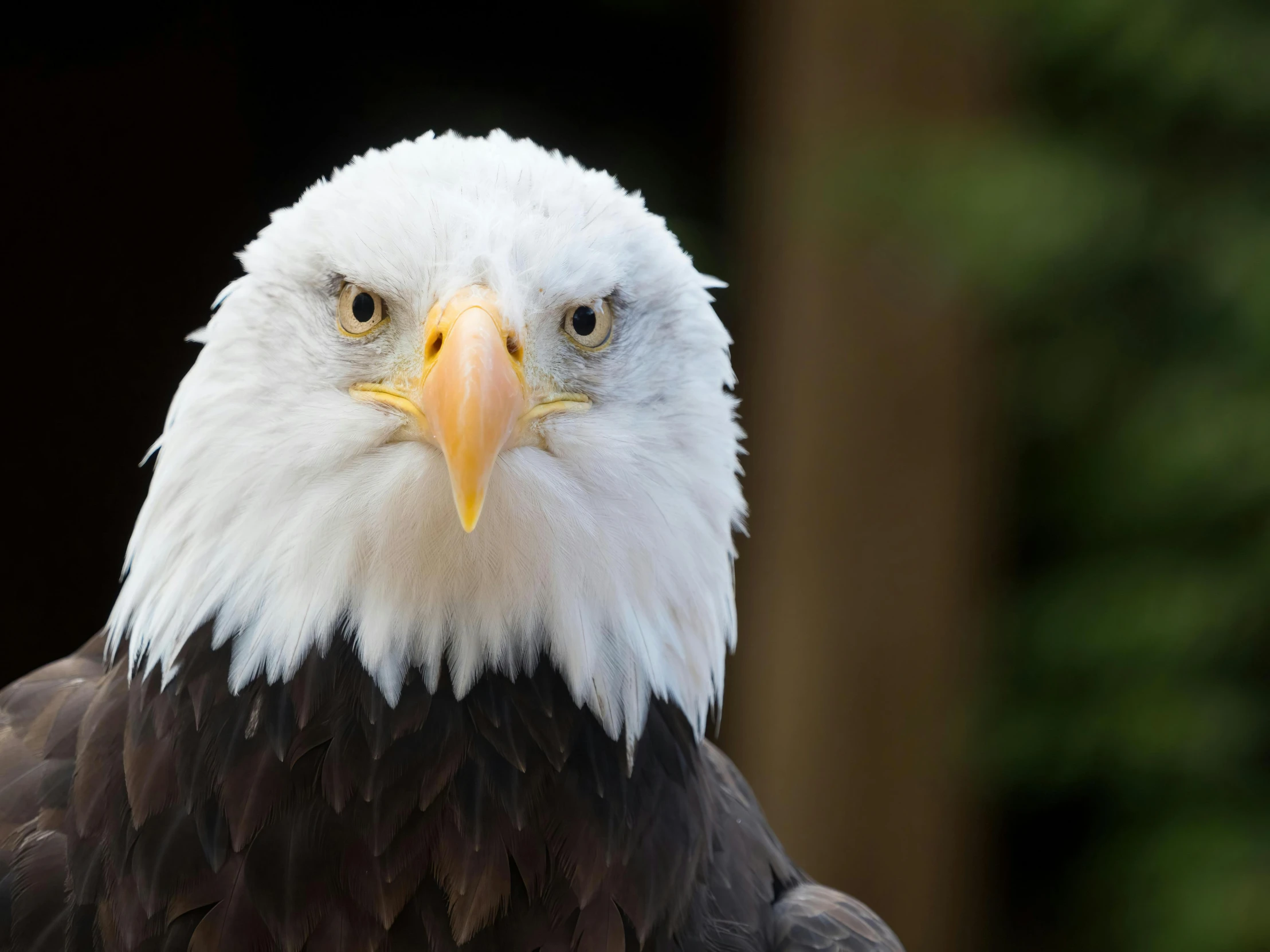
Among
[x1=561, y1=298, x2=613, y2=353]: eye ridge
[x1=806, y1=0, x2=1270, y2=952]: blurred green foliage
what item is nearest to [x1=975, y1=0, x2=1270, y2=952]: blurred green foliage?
[x1=806, y1=0, x2=1270, y2=952]: blurred green foliage

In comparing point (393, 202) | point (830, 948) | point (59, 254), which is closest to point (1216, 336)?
point (830, 948)

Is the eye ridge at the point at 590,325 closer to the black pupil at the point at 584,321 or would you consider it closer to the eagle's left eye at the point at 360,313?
the black pupil at the point at 584,321

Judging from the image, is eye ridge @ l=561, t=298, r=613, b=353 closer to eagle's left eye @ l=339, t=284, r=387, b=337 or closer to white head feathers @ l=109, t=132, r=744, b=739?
white head feathers @ l=109, t=132, r=744, b=739

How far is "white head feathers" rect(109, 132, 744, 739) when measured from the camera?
1.27 meters

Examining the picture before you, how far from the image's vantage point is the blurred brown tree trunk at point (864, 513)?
309cm

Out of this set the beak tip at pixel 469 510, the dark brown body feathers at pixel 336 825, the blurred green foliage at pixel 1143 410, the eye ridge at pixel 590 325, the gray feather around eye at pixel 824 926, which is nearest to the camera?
the beak tip at pixel 469 510

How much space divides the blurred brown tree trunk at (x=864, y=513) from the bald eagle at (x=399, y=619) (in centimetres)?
181

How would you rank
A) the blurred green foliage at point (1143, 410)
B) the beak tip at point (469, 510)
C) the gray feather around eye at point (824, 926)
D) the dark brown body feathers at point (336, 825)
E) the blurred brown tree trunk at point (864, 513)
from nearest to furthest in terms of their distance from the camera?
the beak tip at point (469, 510), the dark brown body feathers at point (336, 825), the gray feather around eye at point (824, 926), the blurred green foliage at point (1143, 410), the blurred brown tree trunk at point (864, 513)

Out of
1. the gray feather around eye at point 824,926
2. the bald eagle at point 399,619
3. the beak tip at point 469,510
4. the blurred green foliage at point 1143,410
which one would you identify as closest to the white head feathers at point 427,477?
the bald eagle at point 399,619

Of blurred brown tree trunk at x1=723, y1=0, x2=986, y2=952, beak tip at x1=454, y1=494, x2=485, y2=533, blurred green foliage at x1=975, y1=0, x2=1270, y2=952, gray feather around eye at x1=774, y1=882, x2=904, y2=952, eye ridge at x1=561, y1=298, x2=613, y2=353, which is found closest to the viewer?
beak tip at x1=454, y1=494, x2=485, y2=533

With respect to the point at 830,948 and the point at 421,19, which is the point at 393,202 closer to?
the point at 830,948

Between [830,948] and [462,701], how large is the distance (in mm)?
578

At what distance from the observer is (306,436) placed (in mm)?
1279

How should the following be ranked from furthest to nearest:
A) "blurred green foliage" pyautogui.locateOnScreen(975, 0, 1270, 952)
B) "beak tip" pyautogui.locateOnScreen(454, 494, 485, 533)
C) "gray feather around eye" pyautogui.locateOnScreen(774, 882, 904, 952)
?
"blurred green foliage" pyautogui.locateOnScreen(975, 0, 1270, 952) → "gray feather around eye" pyautogui.locateOnScreen(774, 882, 904, 952) → "beak tip" pyautogui.locateOnScreen(454, 494, 485, 533)
